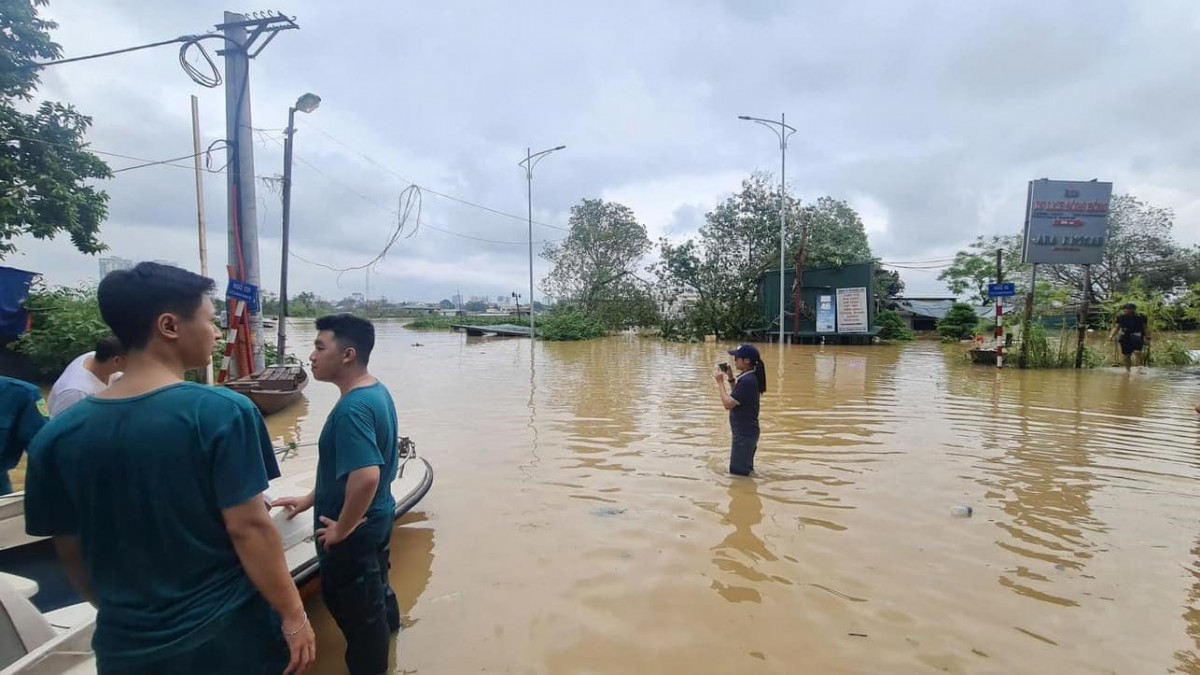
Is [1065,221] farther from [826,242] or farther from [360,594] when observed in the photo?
[360,594]

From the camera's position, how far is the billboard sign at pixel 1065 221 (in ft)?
51.6

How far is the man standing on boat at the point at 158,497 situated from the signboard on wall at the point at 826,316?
27.2 metres

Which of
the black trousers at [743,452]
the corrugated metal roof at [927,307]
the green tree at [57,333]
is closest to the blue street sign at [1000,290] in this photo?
the black trousers at [743,452]

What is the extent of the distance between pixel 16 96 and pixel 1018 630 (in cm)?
1608

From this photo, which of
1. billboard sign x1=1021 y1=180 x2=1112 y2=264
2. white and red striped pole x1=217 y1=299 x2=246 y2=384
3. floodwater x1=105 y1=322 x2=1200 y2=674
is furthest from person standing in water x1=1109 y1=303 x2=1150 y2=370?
white and red striped pole x1=217 y1=299 x2=246 y2=384

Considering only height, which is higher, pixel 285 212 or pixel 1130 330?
pixel 285 212

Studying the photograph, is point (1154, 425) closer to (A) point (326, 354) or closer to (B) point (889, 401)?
(B) point (889, 401)

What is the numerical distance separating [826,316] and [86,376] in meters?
26.8

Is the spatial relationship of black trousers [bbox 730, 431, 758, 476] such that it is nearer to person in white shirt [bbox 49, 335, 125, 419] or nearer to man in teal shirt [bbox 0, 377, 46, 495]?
person in white shirt [bbox 49, 335, 125, 419]

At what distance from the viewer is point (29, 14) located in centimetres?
1089

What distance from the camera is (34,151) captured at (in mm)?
11289

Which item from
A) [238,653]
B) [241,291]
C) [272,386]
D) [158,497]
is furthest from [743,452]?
[272,386]

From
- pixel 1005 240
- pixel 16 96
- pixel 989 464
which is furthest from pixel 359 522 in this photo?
pixel 1005 240

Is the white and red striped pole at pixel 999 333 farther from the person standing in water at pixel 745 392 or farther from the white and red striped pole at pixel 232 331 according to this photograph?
the white and red striped pole at pixel 232 331
